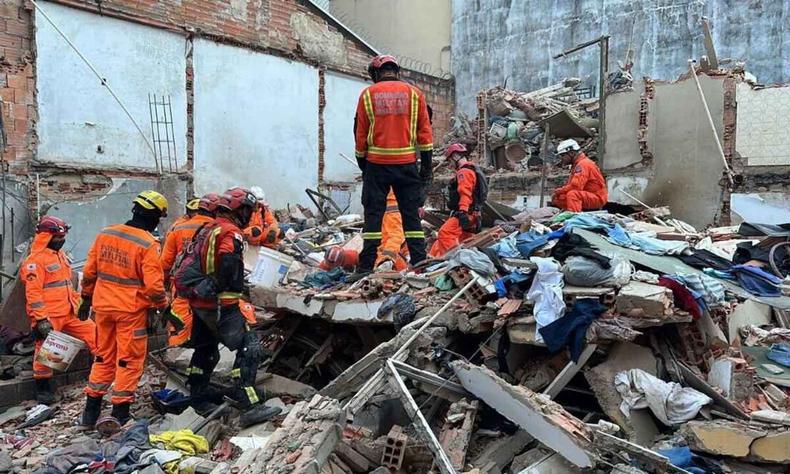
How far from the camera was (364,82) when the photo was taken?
1498 cm

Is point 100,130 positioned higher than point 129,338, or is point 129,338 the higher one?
point 100,130

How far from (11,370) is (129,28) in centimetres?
646

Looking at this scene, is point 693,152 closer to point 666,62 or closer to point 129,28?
point 666,62

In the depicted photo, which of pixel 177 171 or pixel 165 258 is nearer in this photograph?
pixel 165 258

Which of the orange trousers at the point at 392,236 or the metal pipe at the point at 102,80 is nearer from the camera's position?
the orange trousers at the point at 392,236

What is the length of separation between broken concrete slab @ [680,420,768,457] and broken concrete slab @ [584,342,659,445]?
272 mm

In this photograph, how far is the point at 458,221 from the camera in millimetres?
7051

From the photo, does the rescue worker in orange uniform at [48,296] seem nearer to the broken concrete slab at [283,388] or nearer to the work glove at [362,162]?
the broken concrete slab at [283,388]

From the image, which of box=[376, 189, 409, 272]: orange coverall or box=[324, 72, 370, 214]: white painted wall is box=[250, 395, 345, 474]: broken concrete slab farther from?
box=[324, 72, 370, 214]: white painted wall

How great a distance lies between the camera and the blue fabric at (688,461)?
353 centimetres

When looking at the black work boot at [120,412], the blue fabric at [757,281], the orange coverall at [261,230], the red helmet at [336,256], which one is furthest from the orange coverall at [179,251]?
the blue fabric at [757,281]

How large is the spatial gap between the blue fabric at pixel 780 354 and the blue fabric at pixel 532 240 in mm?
1832

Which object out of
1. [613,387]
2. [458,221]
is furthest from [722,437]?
[458,221]

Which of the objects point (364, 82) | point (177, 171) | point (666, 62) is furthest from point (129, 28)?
point (666, 62)
